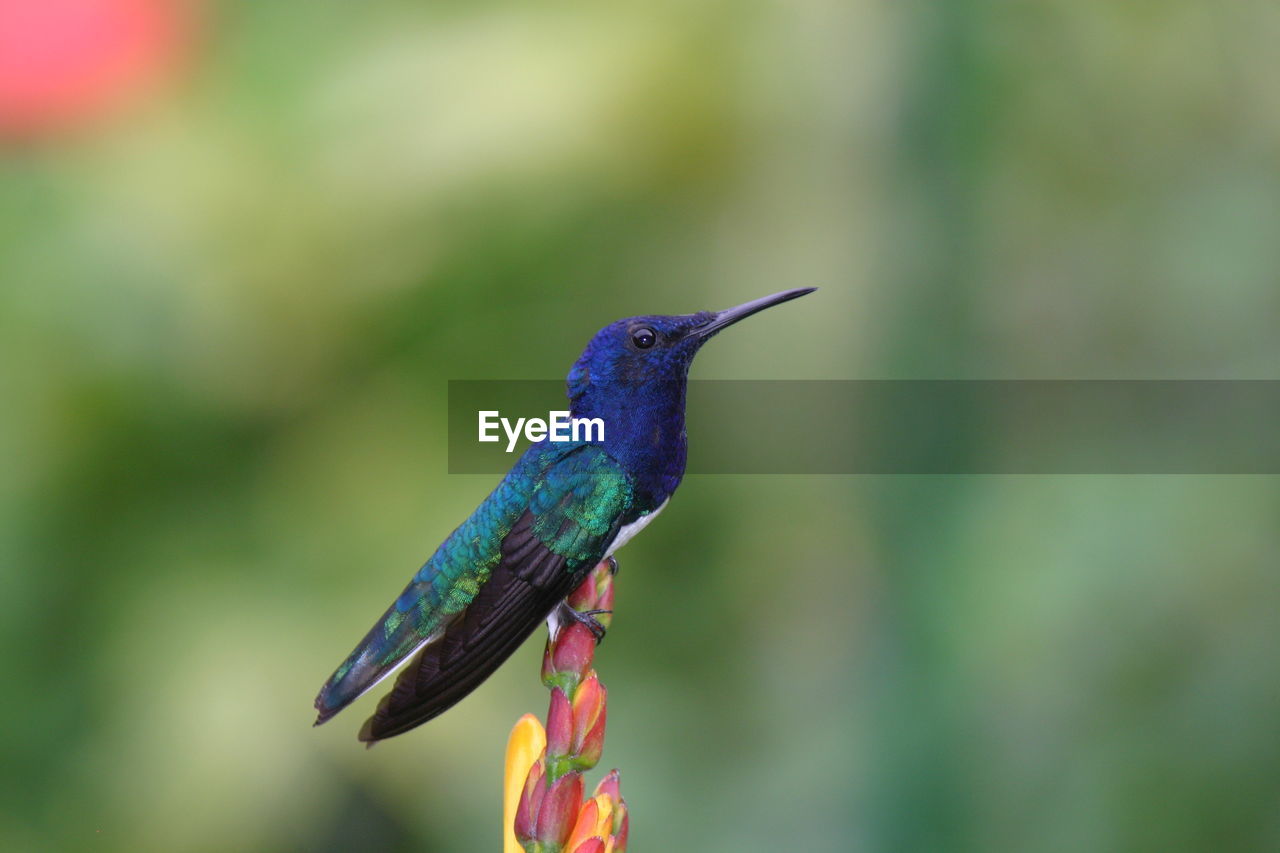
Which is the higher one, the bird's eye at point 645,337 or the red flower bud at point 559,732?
the bird's eye at point 645,337

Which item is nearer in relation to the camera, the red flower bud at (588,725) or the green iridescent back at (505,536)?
the red flower bud at (588,725)

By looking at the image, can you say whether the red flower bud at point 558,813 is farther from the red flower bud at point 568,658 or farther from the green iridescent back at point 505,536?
the green iridescent back at point 505,536

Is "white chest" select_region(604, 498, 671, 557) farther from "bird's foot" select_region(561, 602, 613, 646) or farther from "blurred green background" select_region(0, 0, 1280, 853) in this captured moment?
"blurred green background" select_region(0, 0, 1280, 853)

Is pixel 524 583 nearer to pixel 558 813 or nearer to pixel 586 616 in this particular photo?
pixel 586 616

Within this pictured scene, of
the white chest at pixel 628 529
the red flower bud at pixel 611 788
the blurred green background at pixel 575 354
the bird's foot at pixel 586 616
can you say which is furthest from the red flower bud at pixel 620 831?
the blurred green background at pixel 575 354

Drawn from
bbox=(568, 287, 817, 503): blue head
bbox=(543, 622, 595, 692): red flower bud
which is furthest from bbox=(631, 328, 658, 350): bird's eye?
bbox=(543, 622, 595, 692): red flower bud

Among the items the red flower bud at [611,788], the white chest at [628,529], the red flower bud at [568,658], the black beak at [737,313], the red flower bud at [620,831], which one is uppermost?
the black beak at [737,313]

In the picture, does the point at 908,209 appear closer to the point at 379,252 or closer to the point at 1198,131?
the point at 1198,131
